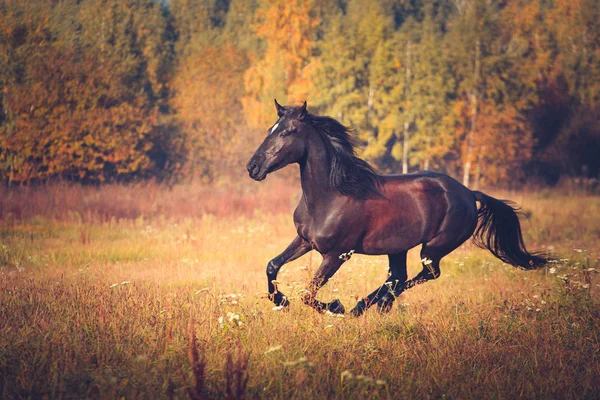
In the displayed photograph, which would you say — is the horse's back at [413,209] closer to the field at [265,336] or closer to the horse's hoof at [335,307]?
the field at [265,336]

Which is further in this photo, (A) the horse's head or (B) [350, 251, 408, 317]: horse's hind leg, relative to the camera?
(B) [350, 251, 408, 317]: horse's hind leg

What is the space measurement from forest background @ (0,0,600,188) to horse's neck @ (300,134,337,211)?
53.3 feet

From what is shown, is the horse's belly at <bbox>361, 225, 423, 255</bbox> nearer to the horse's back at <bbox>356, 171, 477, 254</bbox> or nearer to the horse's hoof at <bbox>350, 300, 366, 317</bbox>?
the horse's back at <bbox>356, 171, 477, 254</bbox>

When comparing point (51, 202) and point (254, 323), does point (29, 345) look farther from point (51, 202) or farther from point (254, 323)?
point (51, 202)

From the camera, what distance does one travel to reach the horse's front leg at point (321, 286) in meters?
5.78

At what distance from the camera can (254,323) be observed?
5.45 m

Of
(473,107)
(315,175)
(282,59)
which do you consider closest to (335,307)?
(315,175)

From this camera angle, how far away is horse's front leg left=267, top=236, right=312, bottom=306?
20.2ft

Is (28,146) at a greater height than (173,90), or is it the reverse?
(173,90)

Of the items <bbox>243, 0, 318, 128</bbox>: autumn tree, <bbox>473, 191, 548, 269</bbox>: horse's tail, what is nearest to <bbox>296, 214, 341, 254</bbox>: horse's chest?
<bbox>473, 191, 548, 269</bbox>: horse's tail

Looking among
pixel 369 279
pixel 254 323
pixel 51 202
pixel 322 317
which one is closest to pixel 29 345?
pixel 254 323

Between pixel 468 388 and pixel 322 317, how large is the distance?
5.86 ft

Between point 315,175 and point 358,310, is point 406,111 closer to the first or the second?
point 315,175

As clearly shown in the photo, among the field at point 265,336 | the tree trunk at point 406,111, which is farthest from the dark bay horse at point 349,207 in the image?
the tree trunk at point 406,111
